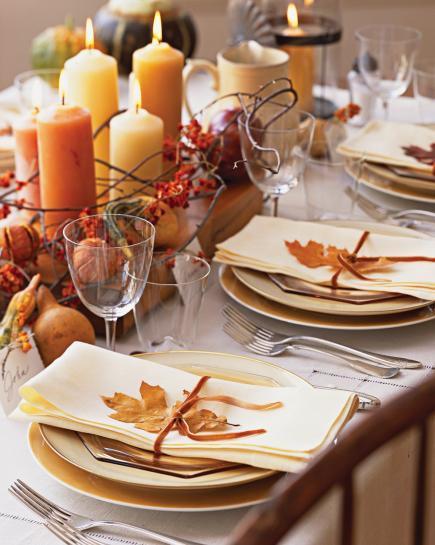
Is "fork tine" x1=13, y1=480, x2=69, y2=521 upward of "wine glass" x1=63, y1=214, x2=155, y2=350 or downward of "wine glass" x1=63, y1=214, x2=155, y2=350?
downward

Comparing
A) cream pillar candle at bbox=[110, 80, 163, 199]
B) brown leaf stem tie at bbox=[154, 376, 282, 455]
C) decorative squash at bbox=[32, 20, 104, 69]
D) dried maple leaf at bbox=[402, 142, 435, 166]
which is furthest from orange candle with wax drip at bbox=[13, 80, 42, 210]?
decorative squash at bbox=[32, 20, 104, 69]

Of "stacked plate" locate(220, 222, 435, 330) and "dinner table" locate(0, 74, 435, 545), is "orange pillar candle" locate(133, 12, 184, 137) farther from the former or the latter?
"stacked plate" locate(220, 222, 435, 330)

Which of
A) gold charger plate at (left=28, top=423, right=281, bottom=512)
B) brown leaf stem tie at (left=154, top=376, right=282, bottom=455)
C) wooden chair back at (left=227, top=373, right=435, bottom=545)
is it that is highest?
wooden chair back at (left=227, top=373, right=435, bottom=545)

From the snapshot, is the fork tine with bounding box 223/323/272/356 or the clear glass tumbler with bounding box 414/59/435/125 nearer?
the fork tine with bounding box 223/323/272/356

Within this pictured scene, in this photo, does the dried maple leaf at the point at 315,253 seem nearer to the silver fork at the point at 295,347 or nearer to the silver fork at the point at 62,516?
the silver fork at the point at 295,347

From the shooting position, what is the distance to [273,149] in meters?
1.16

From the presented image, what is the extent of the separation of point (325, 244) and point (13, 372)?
478 millimetres

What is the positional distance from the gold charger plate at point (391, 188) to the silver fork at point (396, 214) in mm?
25

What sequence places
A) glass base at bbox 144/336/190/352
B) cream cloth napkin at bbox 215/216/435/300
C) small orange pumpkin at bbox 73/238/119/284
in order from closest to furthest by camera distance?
small orange pumpkin at bbox 73/238/119/284, glass base at bbox 144/336/190/352, cream cloth napkin at bbox 215/216/435/300

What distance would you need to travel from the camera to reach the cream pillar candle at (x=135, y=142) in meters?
1.21

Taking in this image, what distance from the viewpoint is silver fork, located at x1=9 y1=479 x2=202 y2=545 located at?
2.24ft

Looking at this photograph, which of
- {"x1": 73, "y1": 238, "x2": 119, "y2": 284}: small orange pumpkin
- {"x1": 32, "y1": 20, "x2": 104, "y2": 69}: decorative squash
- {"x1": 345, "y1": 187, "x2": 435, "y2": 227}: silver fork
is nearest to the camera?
{"x1": 73, "y1": 238, "x2": 119, "y2": 284}: small orange pumpkin

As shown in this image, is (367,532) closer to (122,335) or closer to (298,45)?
(122,335)

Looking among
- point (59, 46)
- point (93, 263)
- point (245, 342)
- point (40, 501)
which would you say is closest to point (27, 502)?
point (40, 501)
